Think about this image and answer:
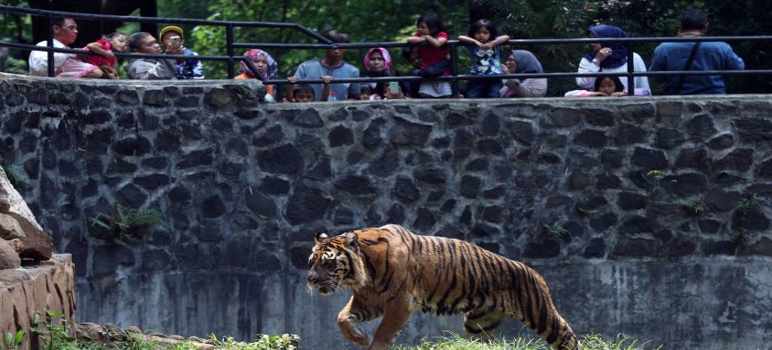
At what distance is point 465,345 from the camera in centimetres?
1188

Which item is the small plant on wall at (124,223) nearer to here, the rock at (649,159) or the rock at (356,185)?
the rock at (356,185)

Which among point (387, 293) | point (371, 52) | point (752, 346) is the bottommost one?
point (752, 346)

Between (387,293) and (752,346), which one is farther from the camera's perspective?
(752,346)

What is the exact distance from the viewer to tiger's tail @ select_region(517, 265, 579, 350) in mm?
12891

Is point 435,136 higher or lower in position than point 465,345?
higher

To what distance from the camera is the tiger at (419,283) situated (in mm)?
11859

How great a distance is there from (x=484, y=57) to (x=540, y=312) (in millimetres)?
3018

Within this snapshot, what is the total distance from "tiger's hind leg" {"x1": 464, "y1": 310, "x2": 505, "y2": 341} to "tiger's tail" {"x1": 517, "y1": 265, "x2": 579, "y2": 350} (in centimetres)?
21

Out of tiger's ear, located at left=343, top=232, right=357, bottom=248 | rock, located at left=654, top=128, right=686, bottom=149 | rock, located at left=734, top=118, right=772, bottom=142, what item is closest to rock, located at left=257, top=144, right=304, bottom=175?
tiger's ear, located at left=343, top=232, right=357, bottom=248

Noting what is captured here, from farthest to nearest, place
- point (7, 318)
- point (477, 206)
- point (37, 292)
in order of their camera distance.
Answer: point (477, 206)
point (37, 292)
point (7, 318)

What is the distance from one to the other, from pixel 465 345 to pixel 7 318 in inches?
166

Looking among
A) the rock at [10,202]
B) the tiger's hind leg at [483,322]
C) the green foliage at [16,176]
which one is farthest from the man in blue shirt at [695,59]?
the rock at [10,202]

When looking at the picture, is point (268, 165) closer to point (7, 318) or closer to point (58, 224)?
point (58, 224)

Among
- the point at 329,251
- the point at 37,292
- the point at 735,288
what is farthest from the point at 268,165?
the point at 37,292
